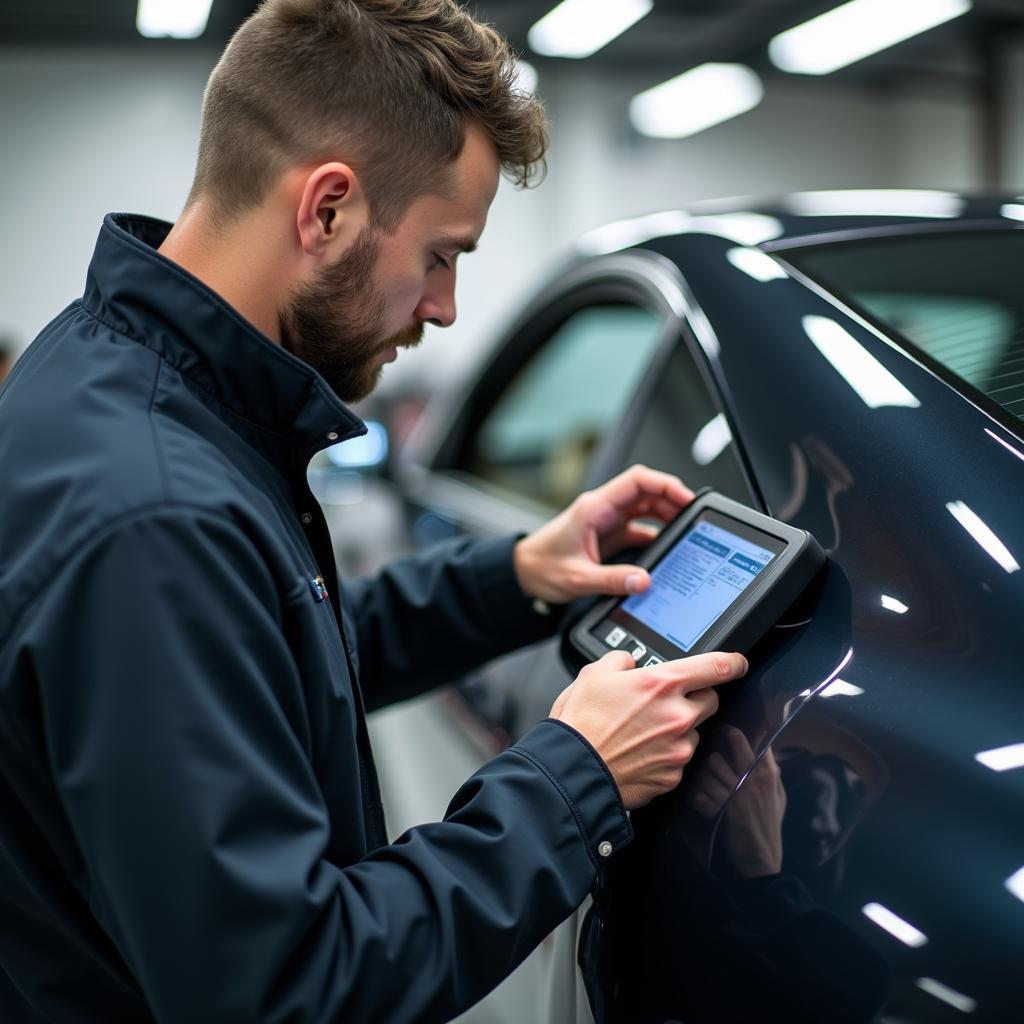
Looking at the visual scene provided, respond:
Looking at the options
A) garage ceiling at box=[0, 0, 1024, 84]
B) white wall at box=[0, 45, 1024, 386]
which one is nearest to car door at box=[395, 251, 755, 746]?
white wall at box=[0, 45, 1024, 386]

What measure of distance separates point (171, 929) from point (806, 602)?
593mm

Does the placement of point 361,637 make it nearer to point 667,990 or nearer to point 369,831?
point 369,831

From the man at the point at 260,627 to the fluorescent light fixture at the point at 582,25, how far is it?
640 cm

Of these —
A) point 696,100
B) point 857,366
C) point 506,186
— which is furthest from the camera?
point 696,100

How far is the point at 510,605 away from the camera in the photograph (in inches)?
57.4

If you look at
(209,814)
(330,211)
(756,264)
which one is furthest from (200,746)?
(756,264)

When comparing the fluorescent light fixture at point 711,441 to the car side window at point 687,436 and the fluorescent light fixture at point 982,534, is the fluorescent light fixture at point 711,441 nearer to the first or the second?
the car side window at point 687,436

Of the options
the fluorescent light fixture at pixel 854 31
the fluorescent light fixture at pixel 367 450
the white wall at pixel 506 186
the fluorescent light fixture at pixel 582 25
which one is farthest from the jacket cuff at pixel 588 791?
the fluorescent light fixture at pixel 854 31

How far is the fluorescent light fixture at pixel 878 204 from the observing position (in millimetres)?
1481

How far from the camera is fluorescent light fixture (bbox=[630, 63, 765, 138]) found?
8445mm

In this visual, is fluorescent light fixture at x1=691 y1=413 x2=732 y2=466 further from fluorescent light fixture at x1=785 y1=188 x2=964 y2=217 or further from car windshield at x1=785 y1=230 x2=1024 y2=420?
fluorescent light fixture at x1=785 y1=188 x2=964 y2=217

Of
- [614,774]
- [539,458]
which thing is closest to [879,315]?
[614,774]

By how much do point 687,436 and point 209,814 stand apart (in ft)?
2.66

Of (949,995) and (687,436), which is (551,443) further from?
(949,995)
